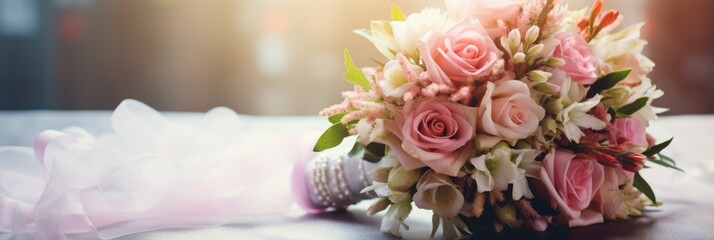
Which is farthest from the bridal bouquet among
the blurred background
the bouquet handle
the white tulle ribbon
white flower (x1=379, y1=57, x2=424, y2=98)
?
the blurred background

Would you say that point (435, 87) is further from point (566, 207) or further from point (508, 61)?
point (566, 207)

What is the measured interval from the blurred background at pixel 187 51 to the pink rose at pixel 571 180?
192cm

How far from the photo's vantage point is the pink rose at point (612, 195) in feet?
2.84

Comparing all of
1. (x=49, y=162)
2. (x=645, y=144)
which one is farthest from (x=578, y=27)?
(x=49, y=162)

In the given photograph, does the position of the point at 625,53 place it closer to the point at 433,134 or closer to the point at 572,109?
the point at 572,109

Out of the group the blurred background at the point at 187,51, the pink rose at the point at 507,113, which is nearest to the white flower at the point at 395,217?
the pink rose at the point at 507,113

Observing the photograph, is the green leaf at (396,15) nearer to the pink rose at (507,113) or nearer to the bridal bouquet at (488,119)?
the bridal bouquet at (488,119)

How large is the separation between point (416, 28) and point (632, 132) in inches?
12.9

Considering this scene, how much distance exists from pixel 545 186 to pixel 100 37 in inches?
92.2

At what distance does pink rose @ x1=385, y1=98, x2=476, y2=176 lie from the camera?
2.36 feet

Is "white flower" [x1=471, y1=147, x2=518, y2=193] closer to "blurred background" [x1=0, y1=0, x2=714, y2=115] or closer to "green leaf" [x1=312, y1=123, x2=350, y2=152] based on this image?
"green leaf" [x1=312, y1=123, x2=350, y2=152]

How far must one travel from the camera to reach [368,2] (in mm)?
2684

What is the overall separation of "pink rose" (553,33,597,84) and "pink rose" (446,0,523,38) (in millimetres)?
74

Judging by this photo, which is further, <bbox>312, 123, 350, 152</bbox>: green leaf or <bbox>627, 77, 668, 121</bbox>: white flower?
<bbox>627, 77, 668, 121</bbox>: white flower
